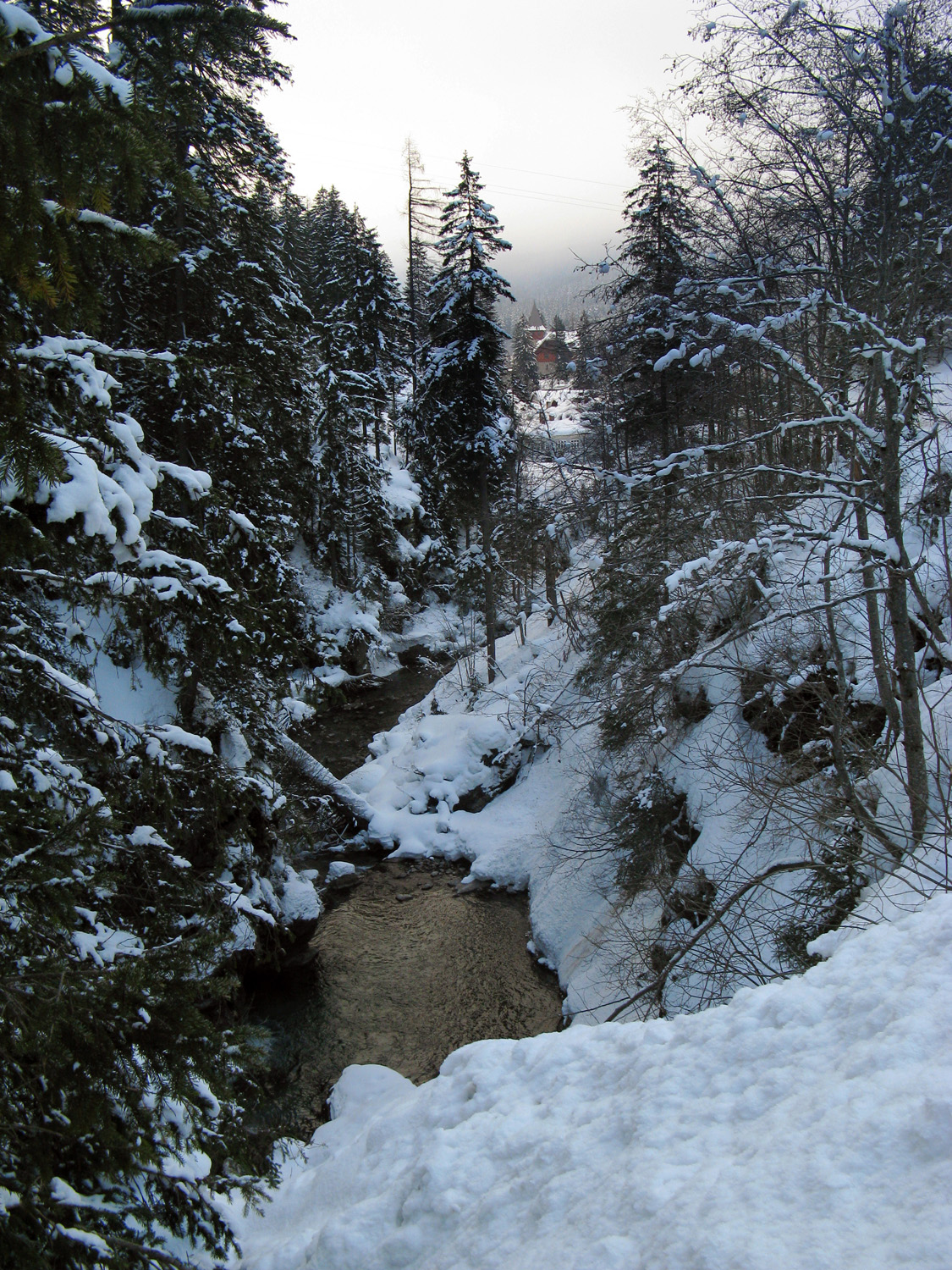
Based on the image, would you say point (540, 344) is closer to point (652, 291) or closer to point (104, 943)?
point (652, 291)

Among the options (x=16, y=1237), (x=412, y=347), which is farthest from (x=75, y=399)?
(x=412, y=347)

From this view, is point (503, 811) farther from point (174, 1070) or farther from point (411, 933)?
point (174, 1070)

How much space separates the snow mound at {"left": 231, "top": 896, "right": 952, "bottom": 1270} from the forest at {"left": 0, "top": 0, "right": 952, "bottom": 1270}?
76mm

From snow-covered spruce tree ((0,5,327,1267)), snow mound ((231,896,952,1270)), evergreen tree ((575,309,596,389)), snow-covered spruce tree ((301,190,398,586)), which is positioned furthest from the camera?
snow-covered spruce tree ((301,190,398,586))

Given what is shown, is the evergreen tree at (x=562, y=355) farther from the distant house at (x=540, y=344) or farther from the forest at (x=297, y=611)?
the distant house at (x=540, y=344)

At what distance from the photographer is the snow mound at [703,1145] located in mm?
2203

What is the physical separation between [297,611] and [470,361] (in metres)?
11.8

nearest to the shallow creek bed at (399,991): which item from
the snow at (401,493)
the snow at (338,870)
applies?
the snow at (338,870)

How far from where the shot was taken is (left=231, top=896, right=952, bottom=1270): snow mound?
2203 mm

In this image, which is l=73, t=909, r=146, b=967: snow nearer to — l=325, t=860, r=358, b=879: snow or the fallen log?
l=325, t=860, r=358, b=879: snow

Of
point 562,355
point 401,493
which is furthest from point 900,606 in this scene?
point 401,493

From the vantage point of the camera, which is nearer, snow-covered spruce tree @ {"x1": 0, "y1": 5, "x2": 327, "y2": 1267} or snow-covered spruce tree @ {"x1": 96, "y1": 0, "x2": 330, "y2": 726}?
snow-covered spruce tree @ {"x1": 0, "y1": 5, "x2": 327, "y2": 1267}

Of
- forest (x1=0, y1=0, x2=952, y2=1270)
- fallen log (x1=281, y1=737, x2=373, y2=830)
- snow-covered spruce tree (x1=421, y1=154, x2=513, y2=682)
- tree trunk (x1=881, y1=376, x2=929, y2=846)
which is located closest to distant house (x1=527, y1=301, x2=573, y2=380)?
snow-covered spruce tree (x1=421, y1=154, x2=513, y2=682)

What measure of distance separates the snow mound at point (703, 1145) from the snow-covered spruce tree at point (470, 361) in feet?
49.2
